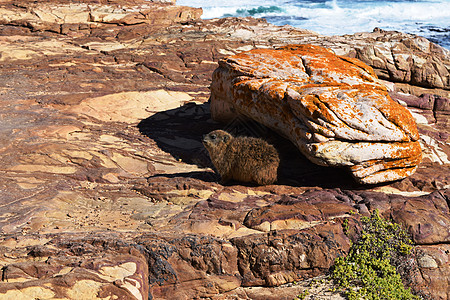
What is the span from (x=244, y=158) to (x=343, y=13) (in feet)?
130

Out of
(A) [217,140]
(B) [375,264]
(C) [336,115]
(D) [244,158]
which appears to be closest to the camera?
(B) [375,264]

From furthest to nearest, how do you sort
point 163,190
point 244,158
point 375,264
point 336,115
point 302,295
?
1. point 244,158
2. point 163,190
3. point 336,115
4. point 375,264
5. point 302,295

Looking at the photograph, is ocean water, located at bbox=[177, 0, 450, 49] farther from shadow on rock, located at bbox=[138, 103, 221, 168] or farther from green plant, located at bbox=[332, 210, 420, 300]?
green plant, located at bbox=[332, 210, 420, 300]


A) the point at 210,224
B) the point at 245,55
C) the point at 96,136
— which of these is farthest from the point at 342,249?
the point at 96,136

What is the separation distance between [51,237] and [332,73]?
220 inches

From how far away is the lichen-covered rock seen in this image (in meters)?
6.10

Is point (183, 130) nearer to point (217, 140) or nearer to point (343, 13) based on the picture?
point (217, 140)

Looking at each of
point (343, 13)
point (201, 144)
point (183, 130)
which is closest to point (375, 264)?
point (201, 144)

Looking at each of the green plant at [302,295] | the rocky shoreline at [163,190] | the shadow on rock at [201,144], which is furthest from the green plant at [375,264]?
the shadow on rock at [201,144]

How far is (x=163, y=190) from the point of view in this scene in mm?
6418

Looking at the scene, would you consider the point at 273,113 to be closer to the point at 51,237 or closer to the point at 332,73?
the point at 332,73

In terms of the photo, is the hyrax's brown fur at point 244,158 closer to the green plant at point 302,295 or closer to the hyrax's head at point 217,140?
the hyrax's head at point 217,140

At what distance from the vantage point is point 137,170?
761 centimetres

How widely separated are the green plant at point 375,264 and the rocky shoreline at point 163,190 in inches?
7.7
